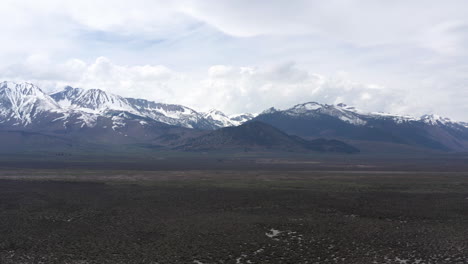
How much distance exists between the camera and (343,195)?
70.9 metres

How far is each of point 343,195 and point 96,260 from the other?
160 ft

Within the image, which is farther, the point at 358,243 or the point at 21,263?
the point at 358,243

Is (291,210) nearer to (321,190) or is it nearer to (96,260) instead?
(321,190)

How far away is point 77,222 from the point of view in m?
47.2

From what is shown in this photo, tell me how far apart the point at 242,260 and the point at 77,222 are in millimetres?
23792

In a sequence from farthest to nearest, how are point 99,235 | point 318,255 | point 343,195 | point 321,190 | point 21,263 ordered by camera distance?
point 321,190 → point 343,195 → point 99,235 → point 318,255 → point 21,263

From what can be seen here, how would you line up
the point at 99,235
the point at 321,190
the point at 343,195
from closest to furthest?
the point at 99,235 → the point at 343,195 → the point at 321,190

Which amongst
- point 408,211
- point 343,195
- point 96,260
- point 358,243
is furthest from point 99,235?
point 343,195

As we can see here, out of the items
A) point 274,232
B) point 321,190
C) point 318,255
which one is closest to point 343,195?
point 321,190

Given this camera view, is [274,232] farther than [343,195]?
No

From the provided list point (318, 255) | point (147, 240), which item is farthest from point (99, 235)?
point (318, 255)

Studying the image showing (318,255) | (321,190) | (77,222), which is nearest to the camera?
(318,255)

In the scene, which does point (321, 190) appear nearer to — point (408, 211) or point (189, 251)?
point (408, 211)

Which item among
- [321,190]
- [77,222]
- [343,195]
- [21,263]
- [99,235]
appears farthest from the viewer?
[321,190]
